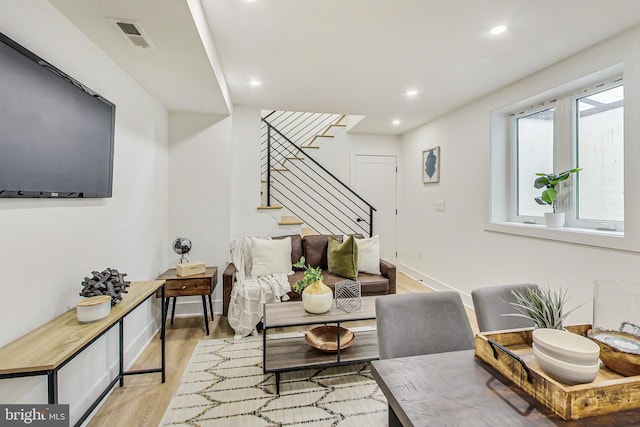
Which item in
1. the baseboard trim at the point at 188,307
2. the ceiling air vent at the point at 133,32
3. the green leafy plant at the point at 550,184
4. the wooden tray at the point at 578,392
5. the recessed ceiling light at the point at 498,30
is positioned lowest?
the baseboard trim at the point at 188,307

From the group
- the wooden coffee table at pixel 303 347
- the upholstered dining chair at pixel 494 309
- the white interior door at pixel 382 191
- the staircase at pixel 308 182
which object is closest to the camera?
the upholstered dining chair at pixel 494 309

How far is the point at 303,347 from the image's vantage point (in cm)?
226

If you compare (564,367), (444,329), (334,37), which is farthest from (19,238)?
(334,37)

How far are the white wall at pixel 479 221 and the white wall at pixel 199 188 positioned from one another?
293 centimetres

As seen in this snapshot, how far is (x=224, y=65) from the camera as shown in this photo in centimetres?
271

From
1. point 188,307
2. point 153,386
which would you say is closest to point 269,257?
point 188,307

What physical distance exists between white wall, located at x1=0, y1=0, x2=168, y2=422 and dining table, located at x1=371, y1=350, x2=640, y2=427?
5.12 feet

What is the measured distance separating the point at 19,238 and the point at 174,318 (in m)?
2.22

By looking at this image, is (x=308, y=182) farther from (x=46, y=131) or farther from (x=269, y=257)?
(x=46, y=131)

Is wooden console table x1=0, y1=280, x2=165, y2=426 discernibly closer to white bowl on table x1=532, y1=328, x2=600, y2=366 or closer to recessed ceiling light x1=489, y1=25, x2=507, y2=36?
white bowl on table x1=532, y1=328, x2=600, y2=366

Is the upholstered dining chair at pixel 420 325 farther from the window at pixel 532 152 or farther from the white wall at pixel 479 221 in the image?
the window at pixel 532 152

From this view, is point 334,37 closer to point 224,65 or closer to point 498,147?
point 224,65

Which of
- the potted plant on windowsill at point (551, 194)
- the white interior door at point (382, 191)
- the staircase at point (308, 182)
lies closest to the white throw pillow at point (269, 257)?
the staircase at point (308, 182)

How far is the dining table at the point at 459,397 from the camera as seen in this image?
0.74 m
